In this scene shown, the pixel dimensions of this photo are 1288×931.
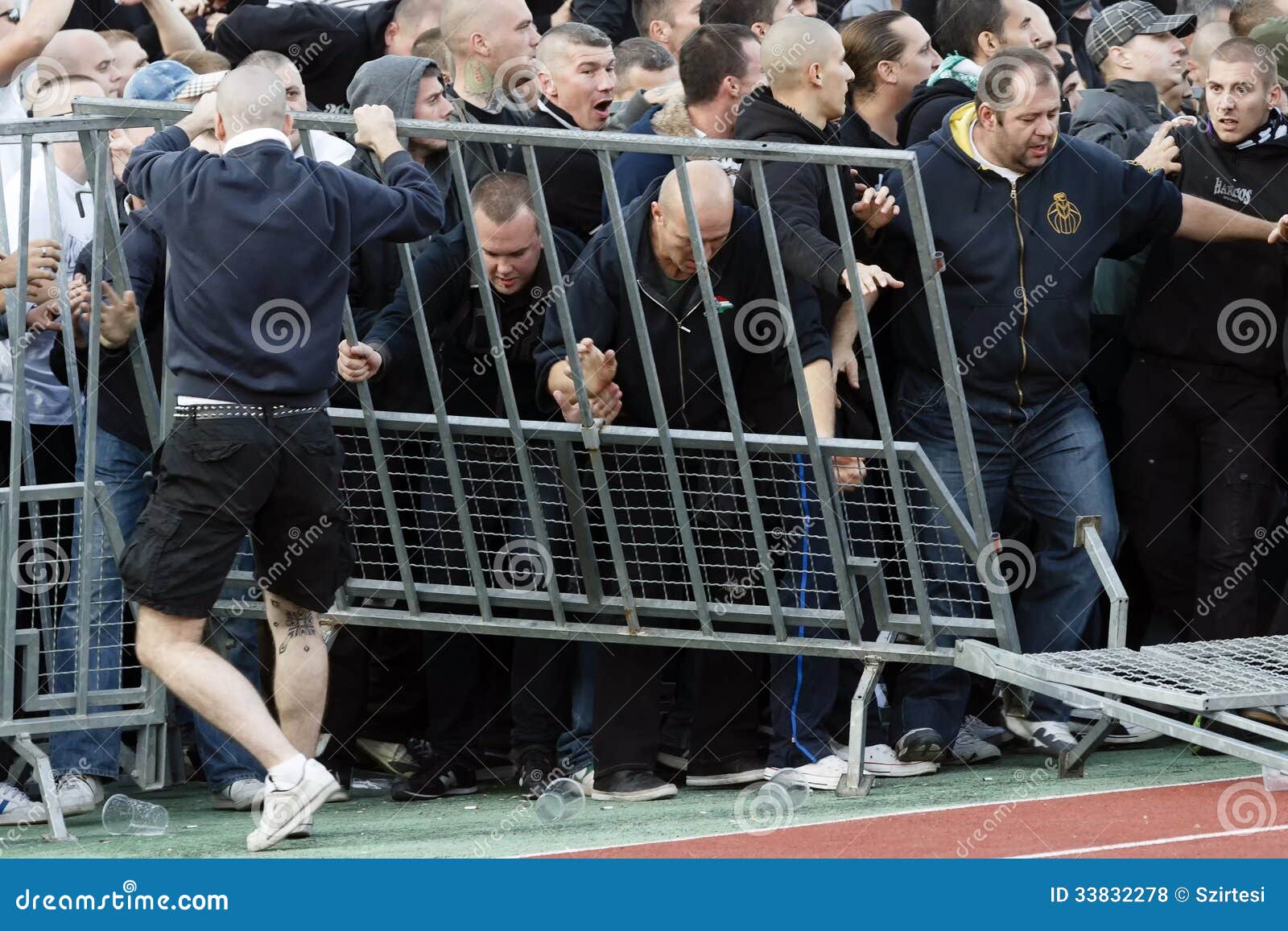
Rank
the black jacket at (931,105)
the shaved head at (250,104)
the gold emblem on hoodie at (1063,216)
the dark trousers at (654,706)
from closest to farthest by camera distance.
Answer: the shaved head at (250,104) < the dark trousers at (654,706) < the gold emblem on hoodie at (1063,216) < the black jacket at (931,105)

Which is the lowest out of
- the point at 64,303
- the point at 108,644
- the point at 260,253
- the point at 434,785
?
the point at 434,785

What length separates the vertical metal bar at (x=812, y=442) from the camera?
5.37m

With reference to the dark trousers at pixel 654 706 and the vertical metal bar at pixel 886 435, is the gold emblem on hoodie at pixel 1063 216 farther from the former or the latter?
the dark trousers at pixel 654 706

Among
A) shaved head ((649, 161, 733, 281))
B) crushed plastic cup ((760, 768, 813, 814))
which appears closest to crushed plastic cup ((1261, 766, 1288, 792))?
crushed plastic cup ((760, 768, 813, 814))

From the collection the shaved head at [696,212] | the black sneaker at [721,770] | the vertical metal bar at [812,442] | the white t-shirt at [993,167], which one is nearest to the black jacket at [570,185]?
the shaved head at [696,212]

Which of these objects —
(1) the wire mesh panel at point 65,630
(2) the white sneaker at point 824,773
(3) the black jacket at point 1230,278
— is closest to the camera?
(1) the wire mesh panel at point 65,630

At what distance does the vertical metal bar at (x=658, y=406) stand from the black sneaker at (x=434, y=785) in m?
1.11

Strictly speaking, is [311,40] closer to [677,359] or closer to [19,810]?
[677,359]

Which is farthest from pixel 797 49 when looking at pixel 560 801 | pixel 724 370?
pixel 560 801

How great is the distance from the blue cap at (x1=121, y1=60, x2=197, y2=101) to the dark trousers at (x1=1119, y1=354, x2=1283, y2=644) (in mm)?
3360

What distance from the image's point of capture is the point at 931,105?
681 cm

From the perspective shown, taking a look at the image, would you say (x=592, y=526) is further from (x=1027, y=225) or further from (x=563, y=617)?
(x=1027, y=225)

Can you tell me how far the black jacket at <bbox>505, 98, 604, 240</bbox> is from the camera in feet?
21.1

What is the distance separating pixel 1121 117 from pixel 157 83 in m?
3.45
